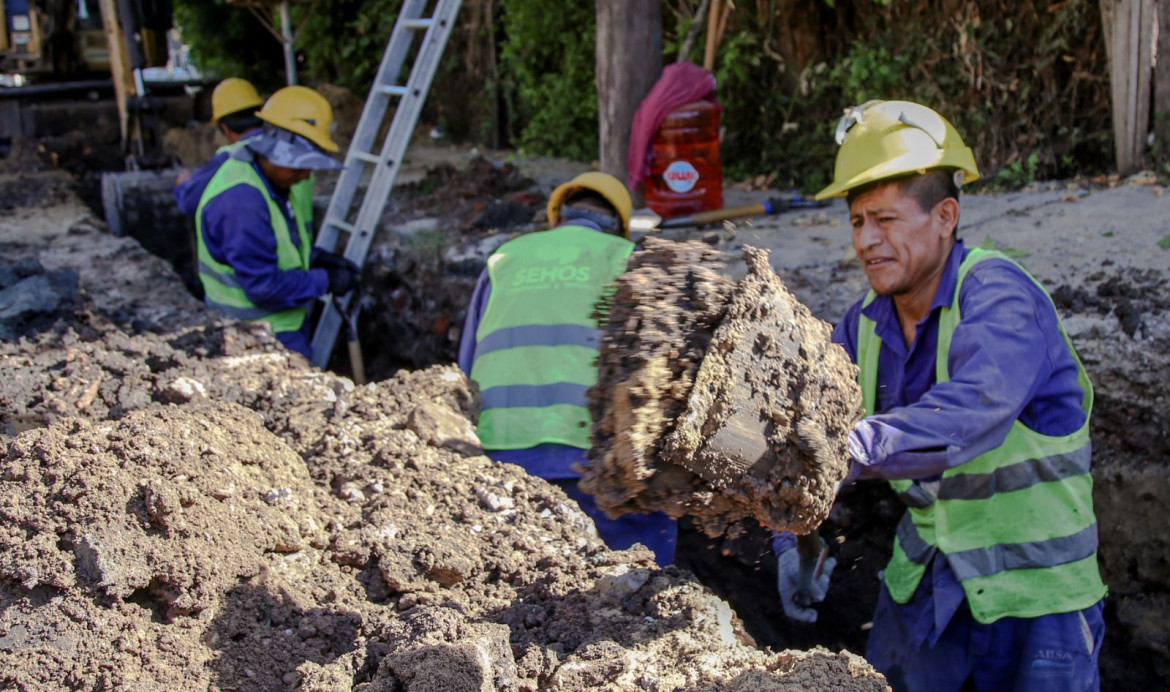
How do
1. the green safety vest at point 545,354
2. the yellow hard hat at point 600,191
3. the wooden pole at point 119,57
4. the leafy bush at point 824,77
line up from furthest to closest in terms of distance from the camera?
1. the wooden pole at point 119,57
2. the leafy bush at point 824,77
3. the yellow hard hat at point 600,191
4. the green safety vest at point 545,354

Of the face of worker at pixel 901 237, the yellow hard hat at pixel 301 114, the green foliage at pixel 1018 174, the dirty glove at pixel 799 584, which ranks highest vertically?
the yellow hard hat at pixel 301 114

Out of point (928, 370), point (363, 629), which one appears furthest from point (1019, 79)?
point (363, 629)

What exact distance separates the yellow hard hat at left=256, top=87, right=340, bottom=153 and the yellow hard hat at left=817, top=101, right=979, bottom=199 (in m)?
3.47

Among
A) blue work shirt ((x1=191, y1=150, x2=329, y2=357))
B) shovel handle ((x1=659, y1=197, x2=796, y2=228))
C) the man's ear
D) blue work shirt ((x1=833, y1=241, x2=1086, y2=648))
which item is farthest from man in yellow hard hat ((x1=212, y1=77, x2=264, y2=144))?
the man's ear

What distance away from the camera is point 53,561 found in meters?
1.92

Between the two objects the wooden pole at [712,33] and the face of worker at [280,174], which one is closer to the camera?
the face of worker at [280,174]

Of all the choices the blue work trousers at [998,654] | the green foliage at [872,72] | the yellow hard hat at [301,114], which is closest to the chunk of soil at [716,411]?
the blue work trousers at [998,654]

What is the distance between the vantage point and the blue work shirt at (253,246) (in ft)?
15.5

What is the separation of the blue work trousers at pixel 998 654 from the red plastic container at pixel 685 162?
406 cm

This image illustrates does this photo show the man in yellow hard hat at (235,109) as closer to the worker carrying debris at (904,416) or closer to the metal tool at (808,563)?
the metal tool at (808,563)

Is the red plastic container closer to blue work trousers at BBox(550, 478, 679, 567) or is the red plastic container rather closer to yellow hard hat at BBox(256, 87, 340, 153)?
yellow hard hat at BBox(256, 87, 340, 153)

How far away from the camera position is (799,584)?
3475 millimetres

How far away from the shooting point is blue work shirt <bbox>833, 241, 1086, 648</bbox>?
1.89 metres

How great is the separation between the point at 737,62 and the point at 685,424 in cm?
695
